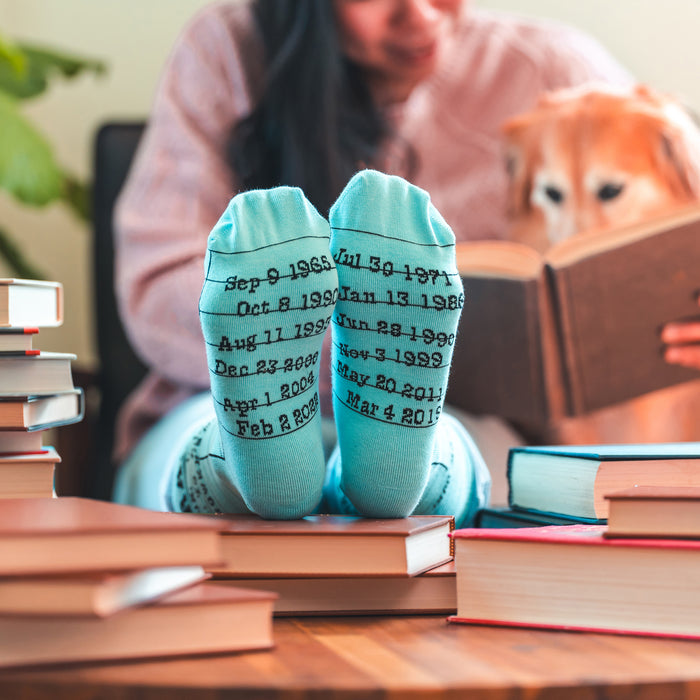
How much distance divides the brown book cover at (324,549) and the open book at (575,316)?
0.36 meters

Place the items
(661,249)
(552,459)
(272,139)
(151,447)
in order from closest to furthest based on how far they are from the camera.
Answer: (552,459) → (661,249) → (151,447) → (272,139)

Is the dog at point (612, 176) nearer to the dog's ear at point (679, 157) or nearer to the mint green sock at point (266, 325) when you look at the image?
the dog's ear at point (679, 157)

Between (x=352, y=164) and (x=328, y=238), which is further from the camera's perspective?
(x=352, y=164)

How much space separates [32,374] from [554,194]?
0.61 metres

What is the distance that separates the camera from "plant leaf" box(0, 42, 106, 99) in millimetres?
1406

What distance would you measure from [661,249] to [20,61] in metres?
0.93

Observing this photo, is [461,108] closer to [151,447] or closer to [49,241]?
[151,447]

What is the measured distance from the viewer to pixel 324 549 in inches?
18.5

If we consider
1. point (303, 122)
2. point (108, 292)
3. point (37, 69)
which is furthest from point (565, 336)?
point (37, 69)

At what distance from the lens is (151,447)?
3.02 ft

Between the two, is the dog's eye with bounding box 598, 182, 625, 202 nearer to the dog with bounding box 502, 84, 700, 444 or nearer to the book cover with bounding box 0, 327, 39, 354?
the dog with bounding box 502, 84, 700, 444

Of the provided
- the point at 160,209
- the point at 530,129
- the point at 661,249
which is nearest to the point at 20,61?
the point at 160,209

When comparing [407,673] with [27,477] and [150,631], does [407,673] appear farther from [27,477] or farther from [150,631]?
[27,477]

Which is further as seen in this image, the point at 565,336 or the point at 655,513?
the point at 565,336
